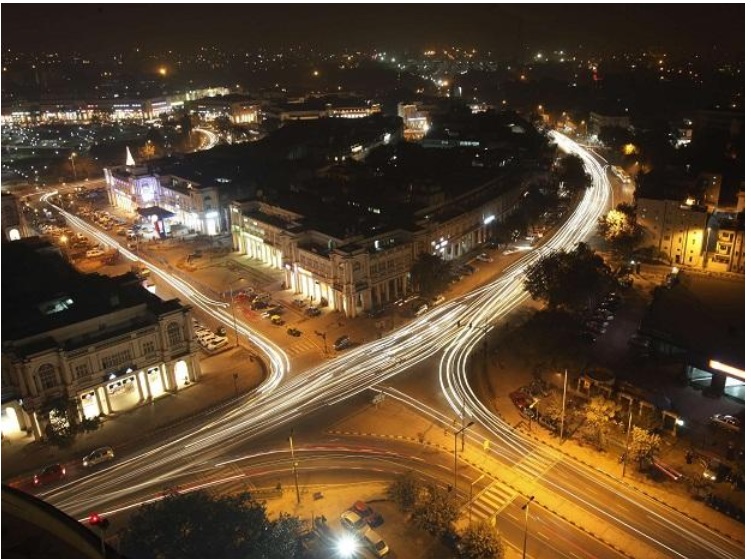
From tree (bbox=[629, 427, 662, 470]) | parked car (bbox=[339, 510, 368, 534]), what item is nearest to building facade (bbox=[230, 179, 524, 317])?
parked car (bbox=[339, 510, 368, 534])

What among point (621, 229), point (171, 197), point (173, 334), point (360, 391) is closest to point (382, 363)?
point (360, 391)

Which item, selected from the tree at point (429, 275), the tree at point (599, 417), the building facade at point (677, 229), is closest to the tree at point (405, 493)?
the tree at point (599, 417)

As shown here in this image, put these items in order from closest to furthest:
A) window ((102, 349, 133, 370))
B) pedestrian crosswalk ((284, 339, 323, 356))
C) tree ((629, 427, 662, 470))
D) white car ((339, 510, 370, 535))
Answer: white car ((339, 510, 370, 535))
tree ((629, 427, 662, 470))
window ((102, 349, 133, 370))
pedestrian crosswalk ((284, 339, 323, 356))

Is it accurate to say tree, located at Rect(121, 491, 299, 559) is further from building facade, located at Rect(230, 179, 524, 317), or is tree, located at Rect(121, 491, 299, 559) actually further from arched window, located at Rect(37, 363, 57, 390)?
building facade, located at Rect(230, 179, 524, 317)

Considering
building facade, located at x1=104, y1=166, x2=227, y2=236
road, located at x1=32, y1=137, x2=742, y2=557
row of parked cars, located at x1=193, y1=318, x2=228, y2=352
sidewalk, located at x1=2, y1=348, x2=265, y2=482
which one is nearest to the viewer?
road, located at x1=32, y1=137, x2=742, y2=557

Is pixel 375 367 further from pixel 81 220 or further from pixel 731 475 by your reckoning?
pixel 81 220

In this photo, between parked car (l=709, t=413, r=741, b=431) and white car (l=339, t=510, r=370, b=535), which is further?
parked car (l=709, t=413, r=741, b=431)

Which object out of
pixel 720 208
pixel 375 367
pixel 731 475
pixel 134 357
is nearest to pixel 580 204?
pixel 720 208
